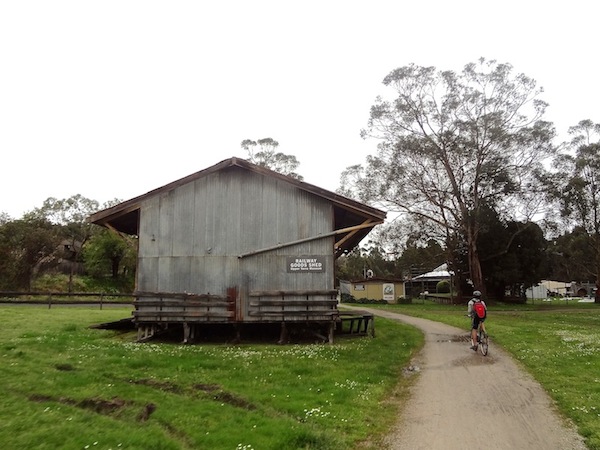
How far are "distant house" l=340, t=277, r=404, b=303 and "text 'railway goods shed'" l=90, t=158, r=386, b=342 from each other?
3531cm

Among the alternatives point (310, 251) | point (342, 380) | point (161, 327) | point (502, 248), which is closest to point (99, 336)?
point (161, 327)

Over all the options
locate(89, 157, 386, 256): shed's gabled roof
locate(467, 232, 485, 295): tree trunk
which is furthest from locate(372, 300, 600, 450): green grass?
locate(467, 232, 485, 295): tree trunk

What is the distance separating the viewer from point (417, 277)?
72.1 m

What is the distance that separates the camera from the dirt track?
6.57 metres

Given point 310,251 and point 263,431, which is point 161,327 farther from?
point 263,431

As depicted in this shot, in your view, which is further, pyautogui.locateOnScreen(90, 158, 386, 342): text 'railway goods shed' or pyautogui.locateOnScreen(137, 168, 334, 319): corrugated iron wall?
pyautogui.locateOnScreen(137, 168, 334, 319): corrugated iron wall

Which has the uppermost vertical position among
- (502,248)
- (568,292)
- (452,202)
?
(452,202)

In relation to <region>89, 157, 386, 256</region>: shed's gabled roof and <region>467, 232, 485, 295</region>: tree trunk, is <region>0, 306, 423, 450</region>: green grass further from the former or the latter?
<region>467, 232, 485, 295</region>: tree trunk

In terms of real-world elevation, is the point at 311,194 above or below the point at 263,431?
above

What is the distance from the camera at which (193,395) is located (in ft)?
28.2

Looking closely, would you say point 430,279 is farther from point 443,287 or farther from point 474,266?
point 474,266

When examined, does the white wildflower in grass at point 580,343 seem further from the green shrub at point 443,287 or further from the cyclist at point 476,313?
the green shrub at point 443,287

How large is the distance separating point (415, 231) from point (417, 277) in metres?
26.0

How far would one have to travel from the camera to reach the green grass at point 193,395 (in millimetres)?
6117
